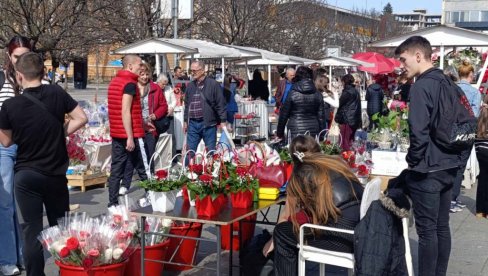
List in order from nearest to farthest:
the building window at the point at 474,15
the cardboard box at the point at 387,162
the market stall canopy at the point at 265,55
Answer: the cardboard box at the point at 387,162, the market stall canopy at the point at 265,55, the building window at the point at 474,15

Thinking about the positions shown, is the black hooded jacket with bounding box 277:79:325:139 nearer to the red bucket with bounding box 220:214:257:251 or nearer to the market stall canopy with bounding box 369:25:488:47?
the market stall canopy with bounding box 369:25:488:47

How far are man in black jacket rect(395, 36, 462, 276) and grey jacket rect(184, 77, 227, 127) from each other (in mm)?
4945

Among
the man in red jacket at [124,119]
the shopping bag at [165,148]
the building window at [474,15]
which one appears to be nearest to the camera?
the man in red jacket at [124,119]

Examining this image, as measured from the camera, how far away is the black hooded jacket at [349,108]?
11570 millimetres

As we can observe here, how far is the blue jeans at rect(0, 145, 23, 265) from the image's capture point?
573 cm

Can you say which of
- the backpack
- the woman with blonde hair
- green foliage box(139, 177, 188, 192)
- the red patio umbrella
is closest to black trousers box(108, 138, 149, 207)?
green foliage box(139, 177, 188, 192)

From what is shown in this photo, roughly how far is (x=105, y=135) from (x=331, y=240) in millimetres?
7535

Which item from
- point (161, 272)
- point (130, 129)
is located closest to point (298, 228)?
point (161, 272)

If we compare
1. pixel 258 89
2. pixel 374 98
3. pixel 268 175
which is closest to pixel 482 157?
pixel 268 175

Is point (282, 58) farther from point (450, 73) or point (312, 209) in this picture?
point (312, 209)

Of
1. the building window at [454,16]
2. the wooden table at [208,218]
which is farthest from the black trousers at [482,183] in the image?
the building window at [454,16]

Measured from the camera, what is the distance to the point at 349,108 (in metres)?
11.6

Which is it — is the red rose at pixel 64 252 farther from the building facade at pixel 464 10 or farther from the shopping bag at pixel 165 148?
the building facade at pixel 464 10

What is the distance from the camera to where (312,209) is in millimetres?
4430
